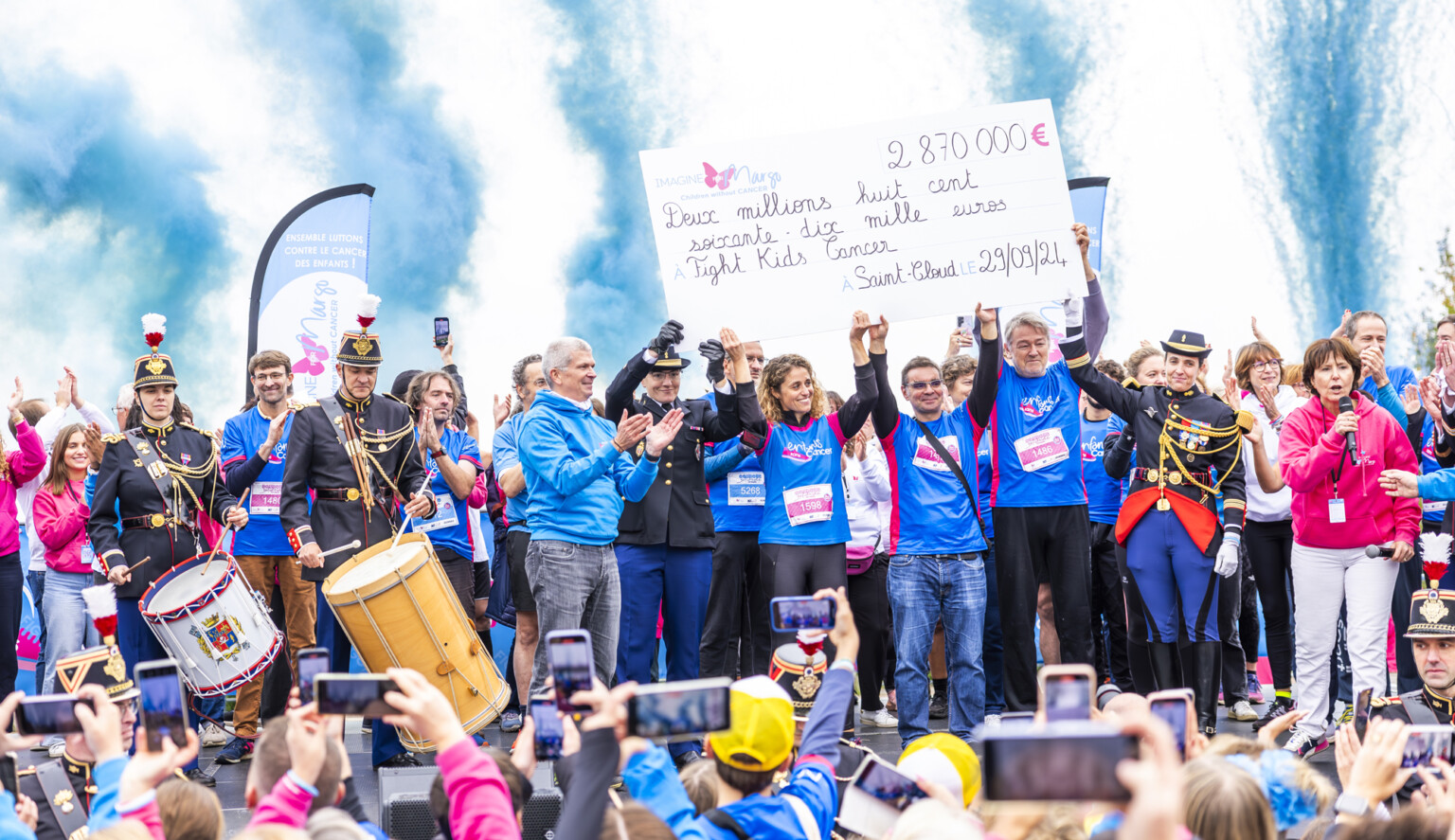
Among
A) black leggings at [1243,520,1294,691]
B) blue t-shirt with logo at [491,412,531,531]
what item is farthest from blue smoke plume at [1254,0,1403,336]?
blue t-shirt with logo at [491,412,531,531]

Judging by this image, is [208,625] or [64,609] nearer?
[208,625]

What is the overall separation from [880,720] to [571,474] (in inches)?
113

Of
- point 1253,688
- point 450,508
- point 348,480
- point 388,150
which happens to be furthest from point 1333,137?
point 348,480

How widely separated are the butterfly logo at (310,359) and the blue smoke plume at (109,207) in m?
5.22

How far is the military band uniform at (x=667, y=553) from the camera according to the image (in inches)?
232

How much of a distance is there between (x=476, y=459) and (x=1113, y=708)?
15.5 ft

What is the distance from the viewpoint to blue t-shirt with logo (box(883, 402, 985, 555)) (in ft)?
19.5

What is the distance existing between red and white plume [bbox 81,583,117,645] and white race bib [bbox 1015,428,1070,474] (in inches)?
164

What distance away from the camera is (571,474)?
535 centimetres

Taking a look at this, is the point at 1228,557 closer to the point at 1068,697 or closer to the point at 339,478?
the point at 1068,697

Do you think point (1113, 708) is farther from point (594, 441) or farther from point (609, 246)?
point (609, 246)

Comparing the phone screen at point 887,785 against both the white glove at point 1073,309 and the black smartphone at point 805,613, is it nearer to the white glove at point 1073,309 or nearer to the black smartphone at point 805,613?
the black smartphone at point 805,613

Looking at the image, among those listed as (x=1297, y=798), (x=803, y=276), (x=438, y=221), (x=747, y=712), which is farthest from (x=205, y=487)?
(x=438, y=221)

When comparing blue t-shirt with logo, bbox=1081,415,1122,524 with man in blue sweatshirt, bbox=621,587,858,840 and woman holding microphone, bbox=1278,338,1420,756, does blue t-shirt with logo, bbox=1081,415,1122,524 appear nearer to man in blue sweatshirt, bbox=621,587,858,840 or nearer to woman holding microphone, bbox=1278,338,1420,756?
woman holding microphone, bbox=1278,338,1420,756
